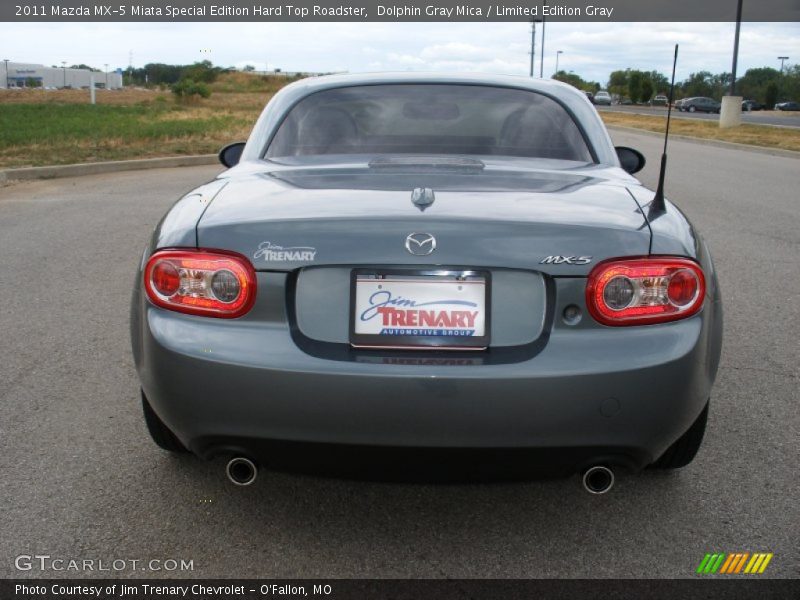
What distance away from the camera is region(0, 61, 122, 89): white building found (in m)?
139

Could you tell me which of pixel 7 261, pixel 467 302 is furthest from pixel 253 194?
pixel 7 261

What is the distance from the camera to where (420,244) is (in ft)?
8.33

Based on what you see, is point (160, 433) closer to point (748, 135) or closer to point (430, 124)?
point (430, 124)

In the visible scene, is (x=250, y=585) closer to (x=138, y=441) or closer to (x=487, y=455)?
(x=487, y=455)

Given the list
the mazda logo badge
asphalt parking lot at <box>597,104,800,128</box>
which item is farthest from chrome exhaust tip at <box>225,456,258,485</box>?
asphalt parking lot at <box>597,104,800,128</box>

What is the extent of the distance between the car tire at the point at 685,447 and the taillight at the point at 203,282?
61.3 inches

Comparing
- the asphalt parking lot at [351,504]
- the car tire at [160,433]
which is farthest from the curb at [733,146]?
the car tire at [160,433]

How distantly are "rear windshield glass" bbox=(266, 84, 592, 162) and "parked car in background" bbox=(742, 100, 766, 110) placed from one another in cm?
8194

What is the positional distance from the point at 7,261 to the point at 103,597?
5.54m

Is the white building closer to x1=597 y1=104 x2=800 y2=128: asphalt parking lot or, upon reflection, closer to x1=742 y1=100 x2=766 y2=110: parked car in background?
x1=742 y1=100 x2=766 y2=110: parked car in background

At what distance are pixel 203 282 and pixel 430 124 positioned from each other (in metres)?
1.61

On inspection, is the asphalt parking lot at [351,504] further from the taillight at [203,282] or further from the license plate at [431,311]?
the taillight at [203,282]

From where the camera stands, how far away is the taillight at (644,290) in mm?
2580

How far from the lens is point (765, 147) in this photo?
2353 centimetres
